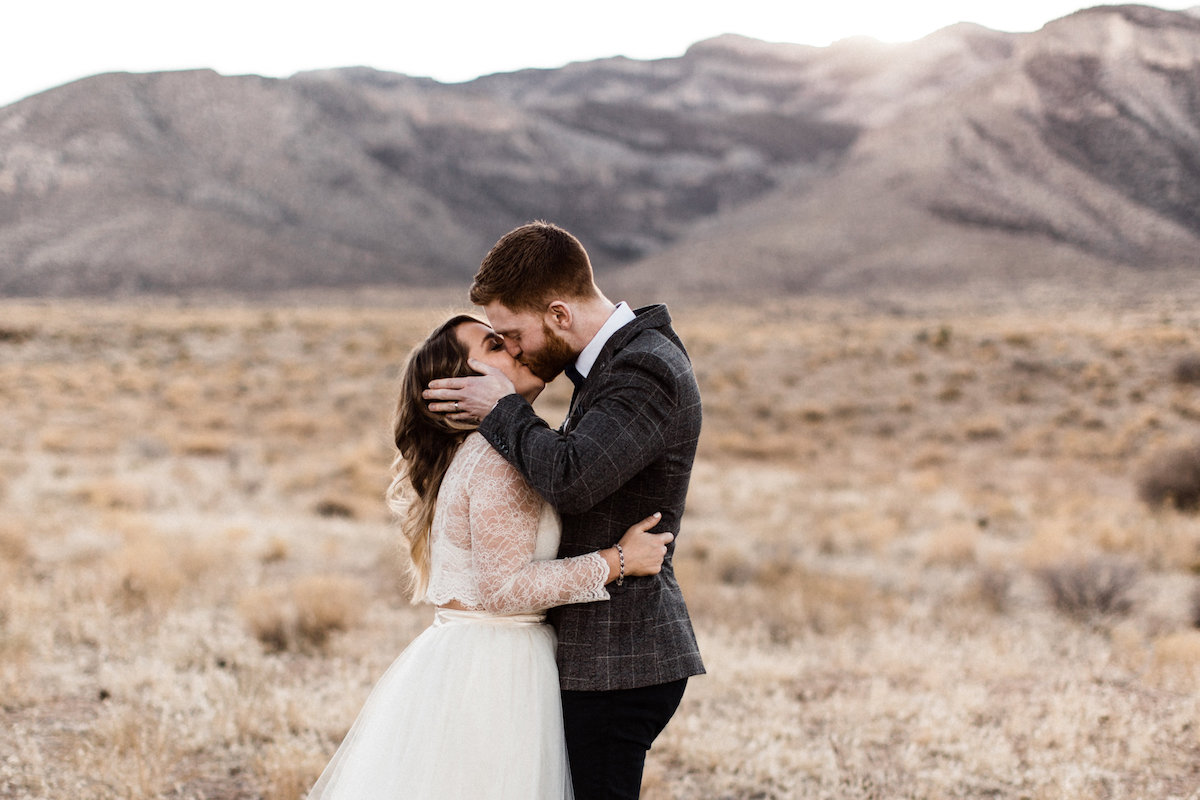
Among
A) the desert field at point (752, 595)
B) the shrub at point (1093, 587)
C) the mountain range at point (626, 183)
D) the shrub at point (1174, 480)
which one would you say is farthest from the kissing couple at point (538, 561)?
the mountain range at point (626, 183)

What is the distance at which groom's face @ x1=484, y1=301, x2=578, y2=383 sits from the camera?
2.48 m

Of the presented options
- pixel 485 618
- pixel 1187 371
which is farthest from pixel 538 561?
pixel 1187 371

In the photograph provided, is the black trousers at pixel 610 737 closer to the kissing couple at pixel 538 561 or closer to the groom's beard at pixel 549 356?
the kissing couple at pixel 538 561

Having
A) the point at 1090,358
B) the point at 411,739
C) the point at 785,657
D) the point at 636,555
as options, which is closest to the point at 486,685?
the point at 411,739

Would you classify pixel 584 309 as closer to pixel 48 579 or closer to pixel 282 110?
pixel 48 579

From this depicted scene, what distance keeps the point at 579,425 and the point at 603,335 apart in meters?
0.34

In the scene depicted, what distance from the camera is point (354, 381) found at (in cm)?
2227

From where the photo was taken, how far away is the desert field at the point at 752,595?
4684 millimetres

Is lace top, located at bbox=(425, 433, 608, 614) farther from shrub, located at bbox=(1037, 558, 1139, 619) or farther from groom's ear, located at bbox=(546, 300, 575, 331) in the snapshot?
shrub, located at bbox=(1037, 558, 1139, 619)

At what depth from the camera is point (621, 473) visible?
2.24 meters

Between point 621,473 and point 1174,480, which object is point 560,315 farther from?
point 1174,480

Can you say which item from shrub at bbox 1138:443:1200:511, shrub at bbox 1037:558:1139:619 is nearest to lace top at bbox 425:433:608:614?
shrub at bbox 1037:558:1139:619

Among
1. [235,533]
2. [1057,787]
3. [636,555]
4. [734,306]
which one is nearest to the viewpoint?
[636,555]

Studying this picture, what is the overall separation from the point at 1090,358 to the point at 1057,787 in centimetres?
1995
